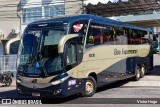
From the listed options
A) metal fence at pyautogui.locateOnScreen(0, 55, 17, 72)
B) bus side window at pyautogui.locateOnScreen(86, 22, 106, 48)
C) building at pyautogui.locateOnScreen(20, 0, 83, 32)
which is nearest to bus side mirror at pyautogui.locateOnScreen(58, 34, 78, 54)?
bus side window at pyautogui.locateOnScreen(86, 22, 106, 48)

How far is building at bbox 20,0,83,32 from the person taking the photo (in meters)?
27.3

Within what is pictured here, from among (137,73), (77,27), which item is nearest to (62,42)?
(77,27)

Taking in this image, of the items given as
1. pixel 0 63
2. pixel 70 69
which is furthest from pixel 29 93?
pixel 0 63

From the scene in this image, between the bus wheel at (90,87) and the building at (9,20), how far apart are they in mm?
17065

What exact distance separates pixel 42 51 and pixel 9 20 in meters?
18.8

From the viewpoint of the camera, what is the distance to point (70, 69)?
40.3 feet

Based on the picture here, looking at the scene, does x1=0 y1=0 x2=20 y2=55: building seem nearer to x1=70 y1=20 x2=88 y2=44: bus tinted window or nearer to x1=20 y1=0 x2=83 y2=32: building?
x1=20 y1=0 x2=83 y2=32: building

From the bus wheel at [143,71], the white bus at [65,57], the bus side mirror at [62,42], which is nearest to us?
the bus side mirror at [62,42]

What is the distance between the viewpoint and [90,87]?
13.7 metres

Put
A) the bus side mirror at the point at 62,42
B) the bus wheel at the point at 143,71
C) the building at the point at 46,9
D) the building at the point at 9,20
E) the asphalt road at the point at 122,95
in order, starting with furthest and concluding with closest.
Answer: the building at the point at 9,20 → the building at the point at 46,9 → the bus wheel at the point at 143,71 → the asphalt road at the point at 122,95 → the bus side mirror at the point at 62,42

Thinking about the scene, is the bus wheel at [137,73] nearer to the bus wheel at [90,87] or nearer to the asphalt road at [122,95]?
the asphalt road at [122,95]

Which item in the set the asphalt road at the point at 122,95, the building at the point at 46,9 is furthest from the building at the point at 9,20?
the asphalt road at the point at 122,95

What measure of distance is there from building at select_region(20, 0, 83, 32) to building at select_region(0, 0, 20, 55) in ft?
2.07

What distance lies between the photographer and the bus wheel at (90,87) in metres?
13.5
